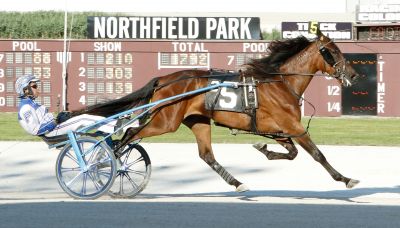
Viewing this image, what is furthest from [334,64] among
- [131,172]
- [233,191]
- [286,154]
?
[131,172]

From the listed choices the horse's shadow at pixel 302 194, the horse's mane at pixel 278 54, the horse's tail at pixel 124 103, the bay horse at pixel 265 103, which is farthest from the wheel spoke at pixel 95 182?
the horse's mane at pixel 278 54

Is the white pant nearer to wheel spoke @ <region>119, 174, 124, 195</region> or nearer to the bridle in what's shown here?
wheel spoke @ <region>119, 174, 124, 195</region>

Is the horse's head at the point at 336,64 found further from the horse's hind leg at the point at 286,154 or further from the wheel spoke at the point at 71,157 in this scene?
the wheel spoke at the point at 71,157

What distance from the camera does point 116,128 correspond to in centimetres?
1037

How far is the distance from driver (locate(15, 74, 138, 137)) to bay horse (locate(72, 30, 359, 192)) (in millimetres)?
257

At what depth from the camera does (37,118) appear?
A: 10055mm

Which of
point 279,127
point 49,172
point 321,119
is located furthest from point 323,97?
point 279,127

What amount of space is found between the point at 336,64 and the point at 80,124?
306 cm

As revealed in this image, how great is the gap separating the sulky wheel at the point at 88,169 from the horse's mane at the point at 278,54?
201cm

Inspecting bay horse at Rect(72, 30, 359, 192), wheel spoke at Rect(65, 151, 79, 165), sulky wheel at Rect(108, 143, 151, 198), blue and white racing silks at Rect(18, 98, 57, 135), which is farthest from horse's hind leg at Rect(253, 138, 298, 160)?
blue and white racing silks at Rect(18, 98, 57, 135)

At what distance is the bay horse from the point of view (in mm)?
10266

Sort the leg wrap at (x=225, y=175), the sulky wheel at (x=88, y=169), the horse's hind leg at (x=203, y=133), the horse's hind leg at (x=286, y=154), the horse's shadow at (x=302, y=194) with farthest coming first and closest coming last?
the horse's hind leg at (x=203, y=133) → the horse's shadow at (x=302, y=194) → the horse's hind leg at (x=286, y=154) → the leg wrap at (x=225, y=175) → the sulky wheel at (x=88, y=169)

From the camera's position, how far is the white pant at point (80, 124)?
10195mm

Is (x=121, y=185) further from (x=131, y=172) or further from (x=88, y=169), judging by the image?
(x=88, y=169)
